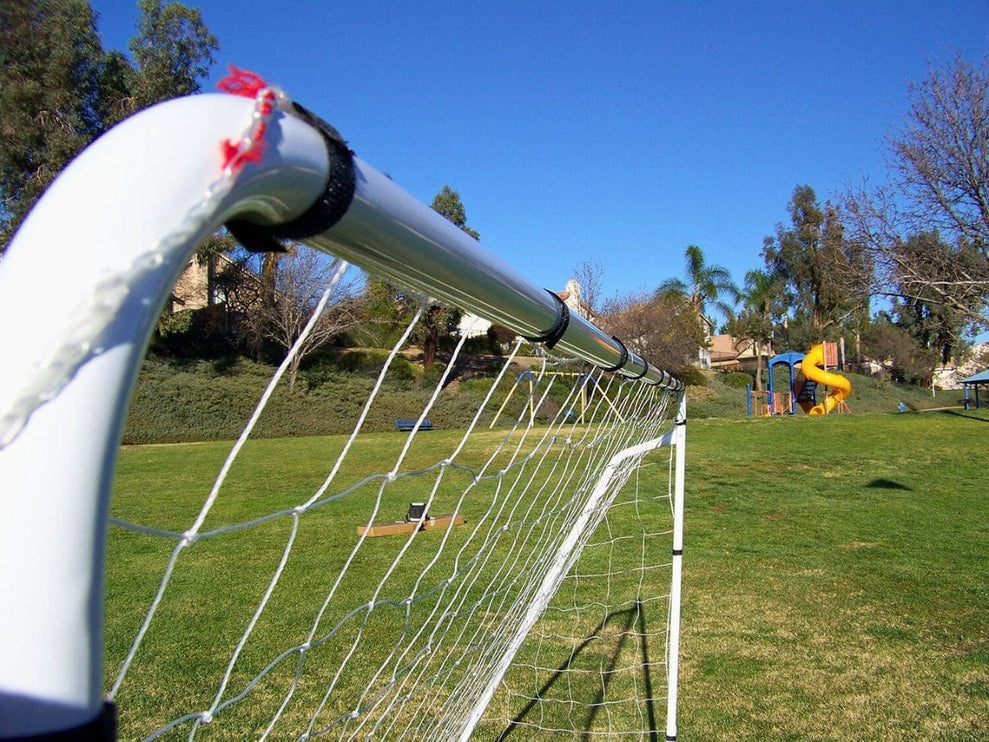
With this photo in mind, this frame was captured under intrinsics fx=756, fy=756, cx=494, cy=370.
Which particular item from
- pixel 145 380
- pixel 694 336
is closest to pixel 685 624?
pixel 145 380

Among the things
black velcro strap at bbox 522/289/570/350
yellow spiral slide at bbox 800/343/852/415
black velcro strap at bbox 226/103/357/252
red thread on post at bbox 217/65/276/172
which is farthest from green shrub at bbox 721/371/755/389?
red thread on post at bbox 217/65/276/172

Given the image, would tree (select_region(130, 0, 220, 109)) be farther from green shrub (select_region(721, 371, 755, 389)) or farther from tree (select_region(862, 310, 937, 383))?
tree (select_region(862, 310, 937, 383))

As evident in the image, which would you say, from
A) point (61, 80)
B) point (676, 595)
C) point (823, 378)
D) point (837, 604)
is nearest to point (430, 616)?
point (676, 595)

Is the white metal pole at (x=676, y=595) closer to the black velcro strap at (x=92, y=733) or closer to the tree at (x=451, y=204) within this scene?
the black velcro strap at (x=92, y=733)

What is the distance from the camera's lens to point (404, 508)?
9.66m

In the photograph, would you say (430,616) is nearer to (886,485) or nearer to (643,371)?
(643,371)

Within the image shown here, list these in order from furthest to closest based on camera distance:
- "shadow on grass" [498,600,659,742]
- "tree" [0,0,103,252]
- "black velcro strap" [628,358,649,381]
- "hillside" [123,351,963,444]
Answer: "hillside" [123,351,963,444]
"tree" [0,0,103,252]
"shadow on grass" [498,600,659,742]
"black velcro strap" [628,358,649,381]

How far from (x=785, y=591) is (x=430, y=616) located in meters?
4.76

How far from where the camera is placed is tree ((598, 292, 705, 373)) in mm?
34656

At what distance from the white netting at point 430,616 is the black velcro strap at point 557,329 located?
12cm

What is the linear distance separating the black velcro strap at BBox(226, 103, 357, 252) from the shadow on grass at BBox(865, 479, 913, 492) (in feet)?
37.6

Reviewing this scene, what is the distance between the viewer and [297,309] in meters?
27.4

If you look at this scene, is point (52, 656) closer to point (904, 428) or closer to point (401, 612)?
point (401, 612)

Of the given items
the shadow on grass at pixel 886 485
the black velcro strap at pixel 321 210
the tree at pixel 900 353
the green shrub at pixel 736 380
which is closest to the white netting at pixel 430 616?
the black velcro strap at pixel 321 210
